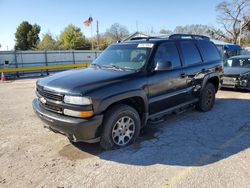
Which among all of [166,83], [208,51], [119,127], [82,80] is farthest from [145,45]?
[208,51]

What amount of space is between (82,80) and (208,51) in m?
4.05

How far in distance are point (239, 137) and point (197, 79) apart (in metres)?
1.74

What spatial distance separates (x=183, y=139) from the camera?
4930mm

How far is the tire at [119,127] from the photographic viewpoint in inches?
162

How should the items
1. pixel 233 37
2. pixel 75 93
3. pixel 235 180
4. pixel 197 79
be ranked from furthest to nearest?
pixel 233 37 → pixel 197 79 → pixel 75 93 → pixel 235 180

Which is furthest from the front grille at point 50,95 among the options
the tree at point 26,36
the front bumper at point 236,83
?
the tree at point 26,36

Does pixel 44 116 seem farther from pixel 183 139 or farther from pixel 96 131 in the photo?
pixel 183 139

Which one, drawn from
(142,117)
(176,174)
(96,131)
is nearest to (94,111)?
(96,131)

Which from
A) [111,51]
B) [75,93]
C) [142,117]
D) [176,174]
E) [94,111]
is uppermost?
[111,51]

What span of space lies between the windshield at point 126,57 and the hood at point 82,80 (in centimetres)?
32

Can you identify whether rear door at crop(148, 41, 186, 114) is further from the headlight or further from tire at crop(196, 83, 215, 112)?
the headlight

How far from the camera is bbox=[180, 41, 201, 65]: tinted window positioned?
5760 mm

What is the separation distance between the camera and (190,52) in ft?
19.6

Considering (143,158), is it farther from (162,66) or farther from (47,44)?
(47,44)
